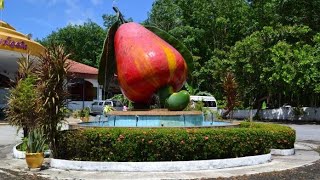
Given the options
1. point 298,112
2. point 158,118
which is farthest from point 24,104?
point 298,112

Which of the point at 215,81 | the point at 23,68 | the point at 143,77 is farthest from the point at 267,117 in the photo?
the point at 23,68

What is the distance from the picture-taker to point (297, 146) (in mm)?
17781

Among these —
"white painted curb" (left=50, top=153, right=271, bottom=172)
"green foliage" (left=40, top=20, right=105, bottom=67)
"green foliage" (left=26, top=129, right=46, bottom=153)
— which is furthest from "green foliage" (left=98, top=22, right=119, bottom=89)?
"green foliage" (left=40, top=20, right=105, bottom=67)

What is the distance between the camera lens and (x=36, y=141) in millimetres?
12211

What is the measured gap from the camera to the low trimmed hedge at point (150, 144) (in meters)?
11.7

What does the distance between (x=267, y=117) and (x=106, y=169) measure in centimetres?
3209

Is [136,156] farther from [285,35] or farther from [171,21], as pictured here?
[171,21]

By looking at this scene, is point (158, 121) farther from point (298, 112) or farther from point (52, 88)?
point (298, 112)

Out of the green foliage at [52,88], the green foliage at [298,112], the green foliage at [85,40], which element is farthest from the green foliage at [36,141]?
the green foliage at [85,40]

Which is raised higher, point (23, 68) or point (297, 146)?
point (23, 68)

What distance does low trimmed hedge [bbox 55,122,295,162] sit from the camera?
38.3 feet

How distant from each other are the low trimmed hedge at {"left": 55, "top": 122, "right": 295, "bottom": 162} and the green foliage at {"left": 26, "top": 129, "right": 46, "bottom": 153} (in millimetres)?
489

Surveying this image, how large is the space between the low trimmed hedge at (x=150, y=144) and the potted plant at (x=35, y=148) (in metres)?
0.52

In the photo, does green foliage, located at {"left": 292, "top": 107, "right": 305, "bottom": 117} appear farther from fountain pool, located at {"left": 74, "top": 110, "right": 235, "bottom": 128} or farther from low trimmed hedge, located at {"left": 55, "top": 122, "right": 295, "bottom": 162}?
low trimmed hedge, located at {"left": 55, "top": 122, "right": 295, "bottom": 162}
